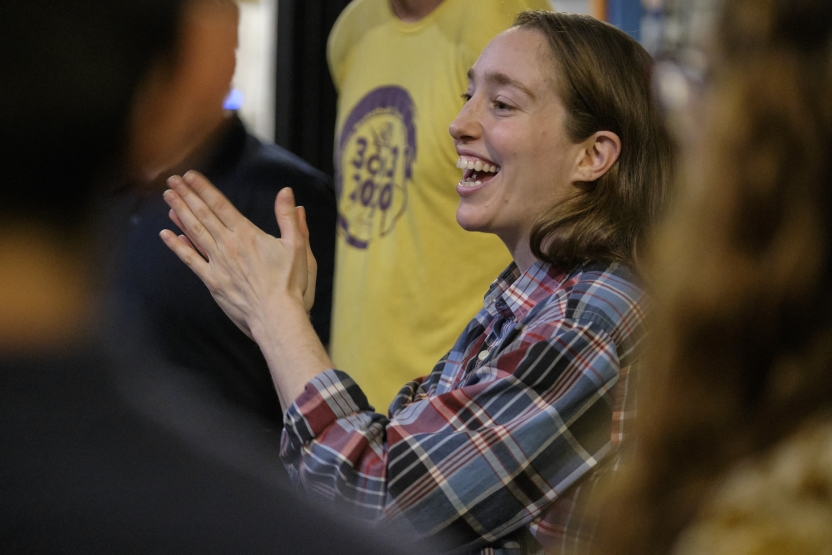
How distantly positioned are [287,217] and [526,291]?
309 mm

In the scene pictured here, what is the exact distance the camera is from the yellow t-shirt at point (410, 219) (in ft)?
5.33

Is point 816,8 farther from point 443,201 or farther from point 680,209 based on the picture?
point 443,201

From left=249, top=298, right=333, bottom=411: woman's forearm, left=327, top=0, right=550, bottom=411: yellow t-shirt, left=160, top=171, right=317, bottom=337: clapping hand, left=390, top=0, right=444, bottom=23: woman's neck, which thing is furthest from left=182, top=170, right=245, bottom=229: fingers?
left=390, top=0, right=444, bottom=23: woman's neck

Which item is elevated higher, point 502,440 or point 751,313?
point 751,313

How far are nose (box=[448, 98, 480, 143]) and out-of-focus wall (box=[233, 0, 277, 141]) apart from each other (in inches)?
55.5

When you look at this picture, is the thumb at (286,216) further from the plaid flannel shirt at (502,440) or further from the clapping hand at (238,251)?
the plaid flannel shirt at (502,440)

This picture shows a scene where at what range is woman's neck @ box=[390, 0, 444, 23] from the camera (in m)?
1.76

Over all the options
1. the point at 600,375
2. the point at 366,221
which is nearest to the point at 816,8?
the point at 600,375

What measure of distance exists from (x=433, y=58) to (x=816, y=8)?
137cm

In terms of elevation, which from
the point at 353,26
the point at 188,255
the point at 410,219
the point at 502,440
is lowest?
the point at 502,440

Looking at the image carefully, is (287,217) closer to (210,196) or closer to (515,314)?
(210,196)

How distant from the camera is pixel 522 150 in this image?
124 cm

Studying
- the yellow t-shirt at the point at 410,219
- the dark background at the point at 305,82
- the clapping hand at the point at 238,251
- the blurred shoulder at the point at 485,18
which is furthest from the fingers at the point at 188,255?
the dark background at the point at 305,82

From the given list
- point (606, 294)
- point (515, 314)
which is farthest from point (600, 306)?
point (515, 314)
